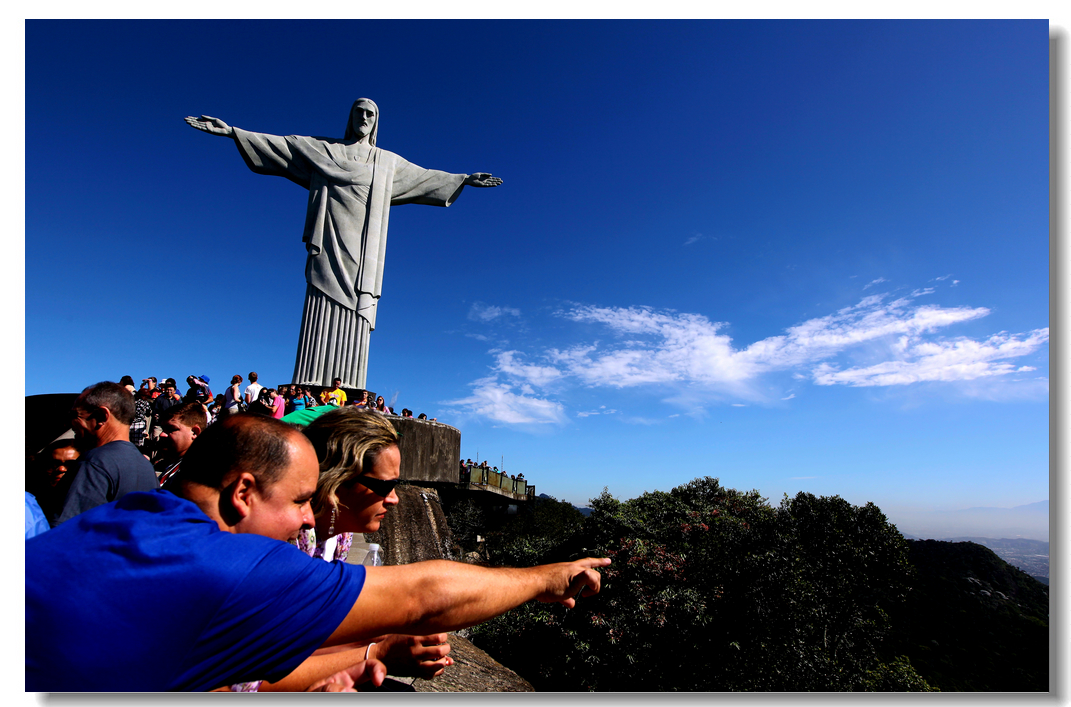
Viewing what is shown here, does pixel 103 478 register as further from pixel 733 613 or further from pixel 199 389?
pixel 733 613

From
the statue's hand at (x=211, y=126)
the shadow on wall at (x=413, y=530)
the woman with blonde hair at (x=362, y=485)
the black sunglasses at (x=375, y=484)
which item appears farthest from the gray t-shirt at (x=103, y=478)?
the statue's hand at (x=211, y=126)

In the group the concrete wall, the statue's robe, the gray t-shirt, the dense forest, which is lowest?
the dense forest

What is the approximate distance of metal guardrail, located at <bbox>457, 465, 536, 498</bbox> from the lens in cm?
1476

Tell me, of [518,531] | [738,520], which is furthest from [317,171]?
[518,531]

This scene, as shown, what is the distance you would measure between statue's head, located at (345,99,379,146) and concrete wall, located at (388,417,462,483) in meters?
4.70

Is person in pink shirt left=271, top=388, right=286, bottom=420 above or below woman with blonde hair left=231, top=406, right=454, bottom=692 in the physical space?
above

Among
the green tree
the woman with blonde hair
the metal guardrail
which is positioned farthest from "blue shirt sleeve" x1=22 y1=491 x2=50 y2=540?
the metal guardrail

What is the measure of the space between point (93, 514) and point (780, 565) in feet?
26.8

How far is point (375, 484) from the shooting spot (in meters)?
1.82

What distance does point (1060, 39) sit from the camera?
2383mm

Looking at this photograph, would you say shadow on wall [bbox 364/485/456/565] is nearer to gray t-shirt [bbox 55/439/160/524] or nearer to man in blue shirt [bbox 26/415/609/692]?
gray t-shirt [bbox 55/439/160/524]

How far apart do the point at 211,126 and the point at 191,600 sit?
27.0 feet

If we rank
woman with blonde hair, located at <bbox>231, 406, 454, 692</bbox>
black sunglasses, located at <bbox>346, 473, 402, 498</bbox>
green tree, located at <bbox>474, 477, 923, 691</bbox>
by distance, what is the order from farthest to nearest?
green tree, located at <bbox>474, 477, 923, 691</bbox> → black sunglasses, located at <bbox>346, 473, 402, 498</bbox> → woman with blonde hair, located at <bbox>231, 406, 454, 692</bbox>

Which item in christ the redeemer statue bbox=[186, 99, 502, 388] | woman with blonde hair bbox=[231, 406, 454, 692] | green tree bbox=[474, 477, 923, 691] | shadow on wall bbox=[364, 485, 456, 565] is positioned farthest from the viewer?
christ the redeemer statue bbox=[186, 99, 502, 388]
